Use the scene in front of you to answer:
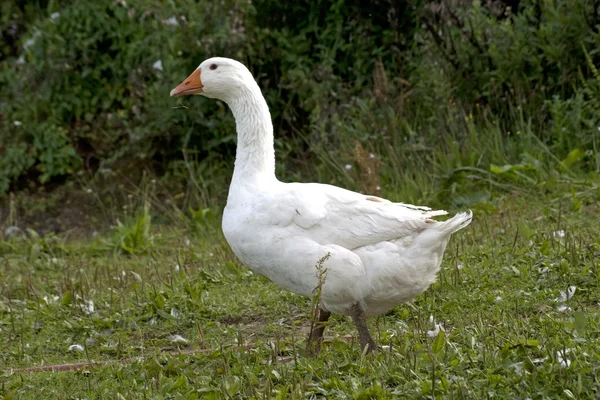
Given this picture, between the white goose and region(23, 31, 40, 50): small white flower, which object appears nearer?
the white goose

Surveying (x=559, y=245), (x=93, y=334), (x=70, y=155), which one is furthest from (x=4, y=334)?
(x=70, y=155)

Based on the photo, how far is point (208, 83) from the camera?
5.62 metres

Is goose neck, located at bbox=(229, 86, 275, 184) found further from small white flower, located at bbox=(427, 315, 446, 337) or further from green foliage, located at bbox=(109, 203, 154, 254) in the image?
green foliage, located at bbox=(109, 203, 154, 254)

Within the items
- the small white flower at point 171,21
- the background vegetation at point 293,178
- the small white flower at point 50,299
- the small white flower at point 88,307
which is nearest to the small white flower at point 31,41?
the background vegetation at point 293,178

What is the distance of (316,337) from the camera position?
4.92 m

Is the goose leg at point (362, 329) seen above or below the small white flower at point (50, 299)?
above

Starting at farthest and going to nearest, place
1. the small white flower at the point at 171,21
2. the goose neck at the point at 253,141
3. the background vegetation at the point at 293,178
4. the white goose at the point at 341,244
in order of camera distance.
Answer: the small white flower at the point at 171,21 → the goose neck at the point at 253,141 → the white goose at the point at 341,244 → the background vegetation at the point at 293,178

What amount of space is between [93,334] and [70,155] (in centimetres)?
581

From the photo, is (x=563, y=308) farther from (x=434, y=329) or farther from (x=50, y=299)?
(x=50, y=299)

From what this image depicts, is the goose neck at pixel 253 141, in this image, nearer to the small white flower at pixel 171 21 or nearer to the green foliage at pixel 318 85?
the green foliage at pixel 318 85

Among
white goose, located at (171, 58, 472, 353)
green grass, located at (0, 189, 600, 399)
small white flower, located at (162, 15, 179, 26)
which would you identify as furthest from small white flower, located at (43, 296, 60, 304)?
small white flower, located at (162, 15, 179, 26)

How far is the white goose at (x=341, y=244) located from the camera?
4.66 meters

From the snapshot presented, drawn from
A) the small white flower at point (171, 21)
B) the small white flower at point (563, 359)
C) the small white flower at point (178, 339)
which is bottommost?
the small white flower at point (178, 339)

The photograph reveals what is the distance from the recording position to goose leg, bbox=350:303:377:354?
4.61 metres
